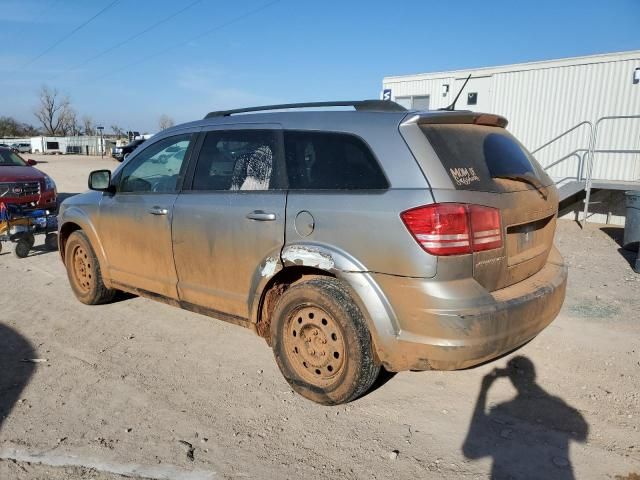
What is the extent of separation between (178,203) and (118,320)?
1611 millimetres

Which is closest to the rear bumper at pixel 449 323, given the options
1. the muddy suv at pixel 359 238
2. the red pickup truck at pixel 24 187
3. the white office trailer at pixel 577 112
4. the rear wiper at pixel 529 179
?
the muddy suv at pixel 359 238

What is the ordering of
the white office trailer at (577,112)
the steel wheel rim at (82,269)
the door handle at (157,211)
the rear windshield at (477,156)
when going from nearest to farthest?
the rear windshield at (477,156), the door handle at (157,211), the steel wheel rim at (82,269), the white office trailer at (577,112)

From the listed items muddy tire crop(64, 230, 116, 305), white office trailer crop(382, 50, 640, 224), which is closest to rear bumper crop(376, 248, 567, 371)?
muddy tire crop(64, 230, 116, 305)

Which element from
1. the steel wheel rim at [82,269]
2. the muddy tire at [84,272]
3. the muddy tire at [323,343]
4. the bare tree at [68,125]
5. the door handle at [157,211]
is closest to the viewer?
the muddy tire at [323,343]

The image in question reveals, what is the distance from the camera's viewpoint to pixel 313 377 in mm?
3371

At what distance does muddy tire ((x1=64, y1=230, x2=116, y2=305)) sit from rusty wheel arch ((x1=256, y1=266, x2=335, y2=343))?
2.25 meters

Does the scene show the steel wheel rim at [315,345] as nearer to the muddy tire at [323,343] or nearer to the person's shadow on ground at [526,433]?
the muddy tire at [323,343]

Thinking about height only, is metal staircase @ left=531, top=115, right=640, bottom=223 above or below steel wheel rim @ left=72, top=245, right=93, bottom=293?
above

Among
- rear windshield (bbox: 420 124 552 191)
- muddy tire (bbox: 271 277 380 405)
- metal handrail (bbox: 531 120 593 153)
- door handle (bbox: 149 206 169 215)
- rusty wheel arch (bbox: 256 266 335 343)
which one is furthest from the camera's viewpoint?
metal handrail (bbox: 531 120 593 153)

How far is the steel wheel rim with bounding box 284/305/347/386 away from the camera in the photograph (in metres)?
3.20

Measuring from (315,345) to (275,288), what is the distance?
1.61 ft

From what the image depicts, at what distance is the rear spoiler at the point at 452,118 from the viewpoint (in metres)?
3.02

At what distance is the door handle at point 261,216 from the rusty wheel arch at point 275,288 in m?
0.35

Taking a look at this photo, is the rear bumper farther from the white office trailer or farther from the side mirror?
the white office trailer
